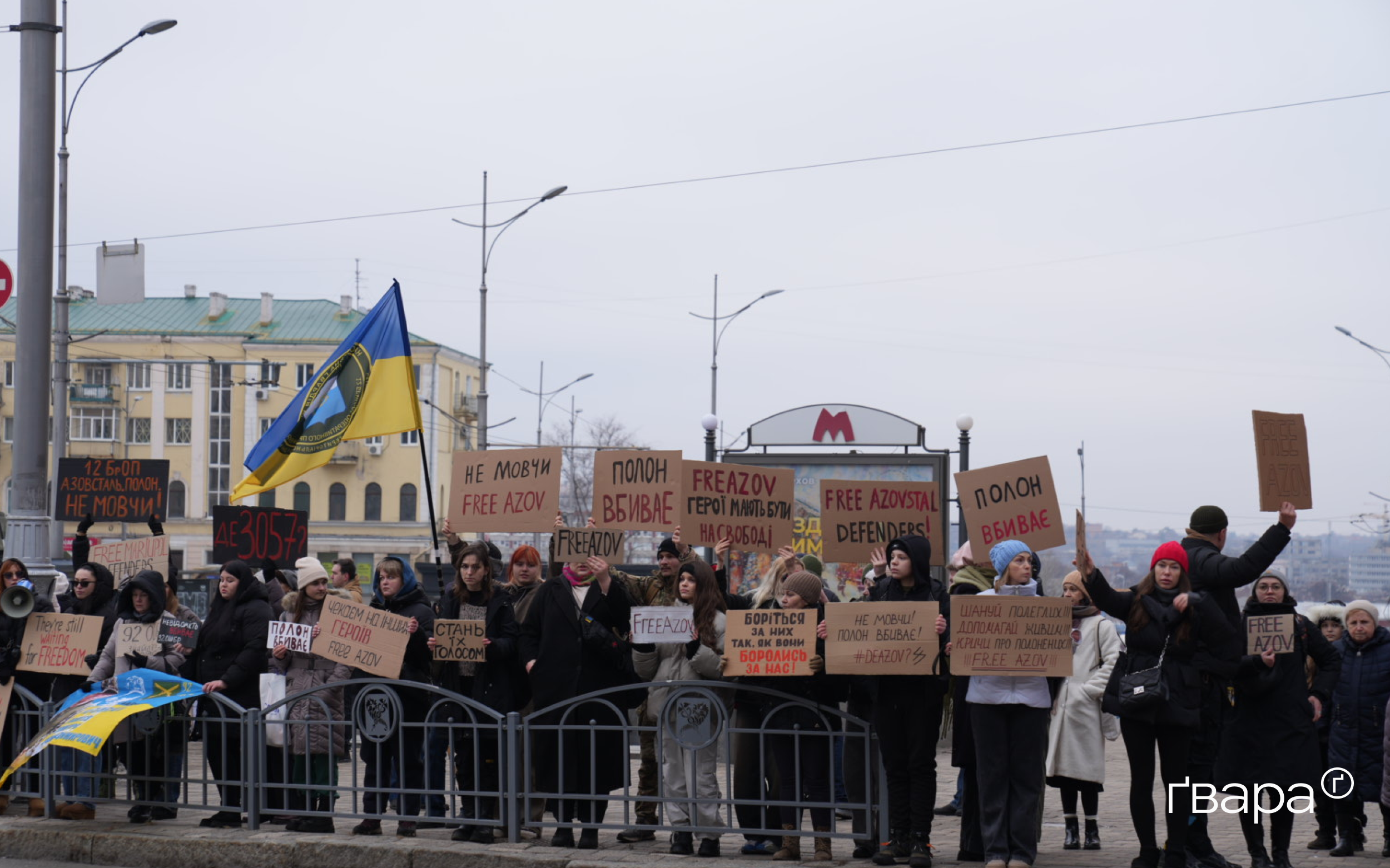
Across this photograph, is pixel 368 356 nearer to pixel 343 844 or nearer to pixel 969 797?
pixel 343 844

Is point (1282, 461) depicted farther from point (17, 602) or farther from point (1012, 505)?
point (17, 602)

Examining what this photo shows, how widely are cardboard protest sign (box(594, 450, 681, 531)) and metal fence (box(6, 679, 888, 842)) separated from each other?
42.7 inches

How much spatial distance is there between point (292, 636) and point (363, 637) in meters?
0.55

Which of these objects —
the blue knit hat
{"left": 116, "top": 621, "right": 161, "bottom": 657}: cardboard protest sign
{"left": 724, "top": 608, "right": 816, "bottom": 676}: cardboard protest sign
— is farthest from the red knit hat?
{"left": 116, "top": 621, "right": 161, "bottom": 657}: cardboard protest sign

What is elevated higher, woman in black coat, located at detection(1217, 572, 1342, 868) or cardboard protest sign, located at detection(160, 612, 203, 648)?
cardboard protest sign, located at detection(160, 612, 203, 648)

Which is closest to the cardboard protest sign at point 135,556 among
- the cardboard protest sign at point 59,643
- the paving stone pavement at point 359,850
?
the cardboard protest sign at point 59,643

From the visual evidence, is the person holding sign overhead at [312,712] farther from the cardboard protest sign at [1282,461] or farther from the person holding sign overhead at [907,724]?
the cardboard protest sign at [1282,461]

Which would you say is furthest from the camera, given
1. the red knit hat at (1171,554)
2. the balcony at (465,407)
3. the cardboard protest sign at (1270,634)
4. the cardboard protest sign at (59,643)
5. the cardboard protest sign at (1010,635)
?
the balcony at (465,407)

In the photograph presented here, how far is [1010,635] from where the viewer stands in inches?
315

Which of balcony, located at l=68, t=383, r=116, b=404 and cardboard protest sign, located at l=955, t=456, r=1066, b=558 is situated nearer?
cardboard protest sign, located at l=955, t=456, r=1066, b=558

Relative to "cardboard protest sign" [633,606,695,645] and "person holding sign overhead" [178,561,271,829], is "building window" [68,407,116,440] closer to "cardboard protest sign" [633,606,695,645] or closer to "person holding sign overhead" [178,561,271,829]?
"person holding sign overhead" [178,561,271,829]

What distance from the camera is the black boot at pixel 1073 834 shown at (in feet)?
31.6

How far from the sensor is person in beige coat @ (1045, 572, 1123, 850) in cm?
932

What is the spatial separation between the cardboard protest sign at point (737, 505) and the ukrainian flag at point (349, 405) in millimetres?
2483
